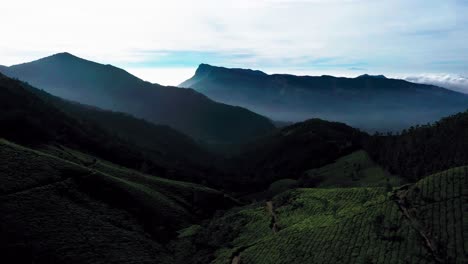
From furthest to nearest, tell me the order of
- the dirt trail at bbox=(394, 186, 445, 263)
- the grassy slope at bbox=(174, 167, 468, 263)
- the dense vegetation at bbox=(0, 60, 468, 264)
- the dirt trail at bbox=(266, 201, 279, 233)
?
the dirt trail at bbox=(266, 201, 279, 233)
the dense vegetation at bbox=(0, 60, 468, 264)
the grassy slope at bbox=(174, 167, 468, 263)
the dirt trail at bbox=(394, 186, 445, 263)

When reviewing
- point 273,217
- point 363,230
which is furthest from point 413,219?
point 273,217

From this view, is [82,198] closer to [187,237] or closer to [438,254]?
[187,237]

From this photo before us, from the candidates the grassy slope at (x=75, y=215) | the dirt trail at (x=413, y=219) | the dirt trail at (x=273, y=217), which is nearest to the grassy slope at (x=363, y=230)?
the dirt trail at (x=413, y=219)

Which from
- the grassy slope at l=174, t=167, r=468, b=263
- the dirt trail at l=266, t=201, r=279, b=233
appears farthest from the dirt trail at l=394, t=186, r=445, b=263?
the dirt trail at l=266, t=201, r=279, b=233

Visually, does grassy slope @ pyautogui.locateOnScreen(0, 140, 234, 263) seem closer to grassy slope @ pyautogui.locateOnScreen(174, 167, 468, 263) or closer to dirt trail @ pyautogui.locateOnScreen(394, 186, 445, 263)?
grassy slope @ pyautogui.locateOnScreen(174, 167, 468, 263)

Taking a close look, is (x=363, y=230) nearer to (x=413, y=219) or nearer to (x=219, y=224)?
(x=413, y=219)

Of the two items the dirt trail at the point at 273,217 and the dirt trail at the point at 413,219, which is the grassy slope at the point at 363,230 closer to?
the dirt trail at the point at 413,219
